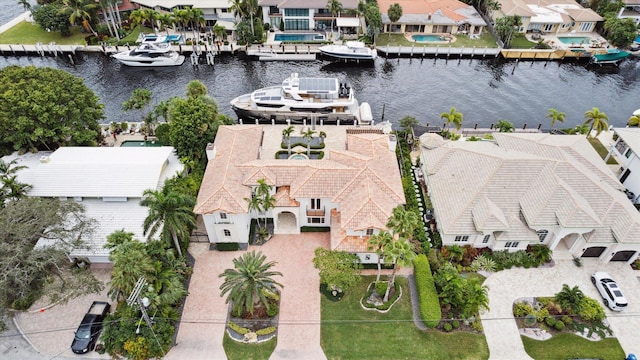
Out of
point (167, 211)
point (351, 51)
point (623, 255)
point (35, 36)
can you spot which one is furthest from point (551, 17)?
point (35, 36)

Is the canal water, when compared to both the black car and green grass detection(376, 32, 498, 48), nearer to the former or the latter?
green grass detection(376, 32, 498, 48)

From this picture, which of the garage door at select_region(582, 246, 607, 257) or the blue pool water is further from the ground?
the blue pool water

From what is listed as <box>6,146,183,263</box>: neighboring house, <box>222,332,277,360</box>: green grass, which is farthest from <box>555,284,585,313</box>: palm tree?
<box>6,146,183,263</box>: neighboring house

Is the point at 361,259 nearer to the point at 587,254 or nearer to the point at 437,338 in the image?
the point at 437,338

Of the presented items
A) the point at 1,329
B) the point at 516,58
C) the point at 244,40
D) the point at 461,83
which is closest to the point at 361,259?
the point at 1,329

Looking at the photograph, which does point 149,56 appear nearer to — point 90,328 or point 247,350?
point 90,328

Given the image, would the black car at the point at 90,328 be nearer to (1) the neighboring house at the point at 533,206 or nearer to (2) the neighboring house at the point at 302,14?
(1) the neighboring house at the point at 533,206

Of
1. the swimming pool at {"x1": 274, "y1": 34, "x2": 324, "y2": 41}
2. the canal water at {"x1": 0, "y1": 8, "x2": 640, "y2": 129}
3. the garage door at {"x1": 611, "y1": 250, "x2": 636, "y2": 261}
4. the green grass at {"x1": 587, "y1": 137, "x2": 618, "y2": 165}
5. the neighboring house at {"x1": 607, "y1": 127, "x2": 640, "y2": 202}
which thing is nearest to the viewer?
the garage door at {"x1": 611, "y1": 250, "x2": 636, "y2": 261}
